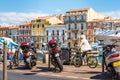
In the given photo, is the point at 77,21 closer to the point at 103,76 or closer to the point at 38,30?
the point at 38,30

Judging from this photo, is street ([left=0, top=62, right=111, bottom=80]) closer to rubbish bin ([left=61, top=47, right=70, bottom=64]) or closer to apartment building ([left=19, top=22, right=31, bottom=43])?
rubbish bin ([left=61, top=47, right=70, bottom=64])

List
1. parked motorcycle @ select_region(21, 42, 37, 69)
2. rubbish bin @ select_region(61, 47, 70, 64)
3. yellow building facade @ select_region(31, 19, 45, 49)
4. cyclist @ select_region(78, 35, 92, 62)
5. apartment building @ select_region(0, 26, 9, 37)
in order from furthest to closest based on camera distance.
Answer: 1. apartment building @ select_region(0, 26, 9, 37)
2. yellow building facade @ select_region(31, 19, 45, 49)
3. rubbish bin @ select_region(61, 47, 70, 64)
4. cyclist @ select_region(78, 35, 92, 62)
5. parked motorcycle @ select_region(21, 42, 37, 69)

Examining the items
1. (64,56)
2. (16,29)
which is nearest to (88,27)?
(16,29)

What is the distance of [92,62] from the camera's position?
1678cm

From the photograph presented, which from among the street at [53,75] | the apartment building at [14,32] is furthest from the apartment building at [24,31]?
the street at [53,75]

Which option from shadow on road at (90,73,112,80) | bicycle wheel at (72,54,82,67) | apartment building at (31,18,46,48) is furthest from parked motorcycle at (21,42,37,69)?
apartment building at (31,18,46,48)

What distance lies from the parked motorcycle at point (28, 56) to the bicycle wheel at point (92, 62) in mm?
2345

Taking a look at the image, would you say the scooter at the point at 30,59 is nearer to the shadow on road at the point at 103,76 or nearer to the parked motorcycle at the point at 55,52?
the parked motorcycle at the point at 55,52

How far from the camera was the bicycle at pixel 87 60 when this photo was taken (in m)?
16.8

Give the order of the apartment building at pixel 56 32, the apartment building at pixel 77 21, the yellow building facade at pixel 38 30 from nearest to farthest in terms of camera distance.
A: 1. the apartment building at pixel 77 21
2. the apartment building at pixel 56 32
3. the yellow building facade at pixel 38 30

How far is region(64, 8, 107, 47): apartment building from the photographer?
4473 inches

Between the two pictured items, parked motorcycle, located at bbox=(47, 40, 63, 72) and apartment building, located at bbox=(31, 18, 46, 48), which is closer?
parked motorcycle, located at bbox=(47, 40, 63, 72)

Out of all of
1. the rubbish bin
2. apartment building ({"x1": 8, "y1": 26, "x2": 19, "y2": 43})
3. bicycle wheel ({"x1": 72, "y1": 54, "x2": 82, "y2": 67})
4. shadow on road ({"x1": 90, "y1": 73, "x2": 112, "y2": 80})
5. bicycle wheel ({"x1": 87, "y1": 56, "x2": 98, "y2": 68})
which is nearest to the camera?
shadow on road ({"x1": 90, "y1": 73, "x2": 112, "y2": 80})

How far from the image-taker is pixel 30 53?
16.5 m
